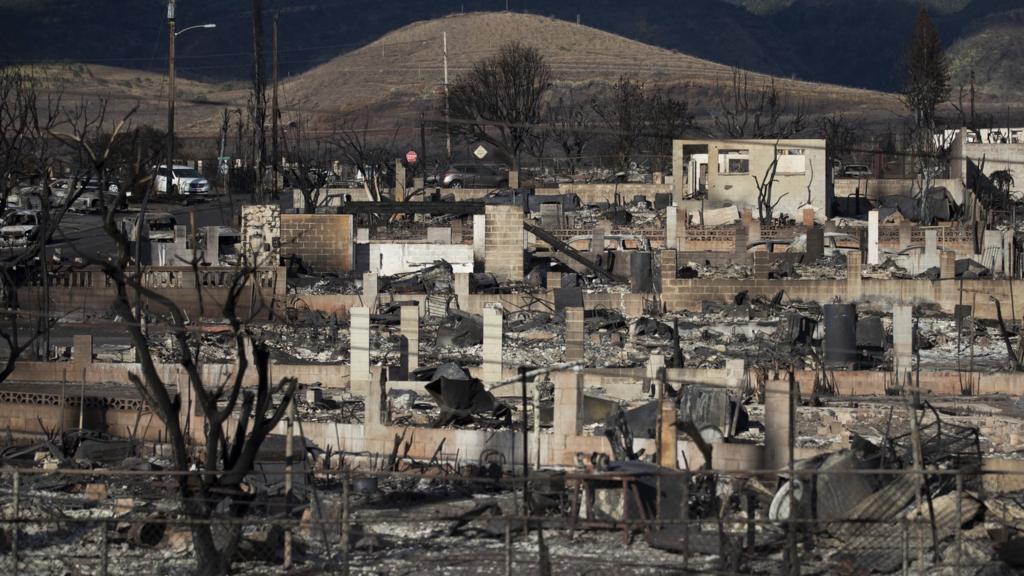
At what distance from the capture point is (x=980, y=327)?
32.6m

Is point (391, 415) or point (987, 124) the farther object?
point (987, 124)

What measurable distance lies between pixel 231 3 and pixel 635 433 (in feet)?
547

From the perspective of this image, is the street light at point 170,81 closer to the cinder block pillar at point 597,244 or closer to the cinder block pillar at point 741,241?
the cinder block pillar at point 597,244

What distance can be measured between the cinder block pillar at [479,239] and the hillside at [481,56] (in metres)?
68.1

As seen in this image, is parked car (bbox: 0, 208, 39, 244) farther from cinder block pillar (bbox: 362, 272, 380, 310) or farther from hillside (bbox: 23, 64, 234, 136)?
hillside (bbox: 23, 64, 234, 136)

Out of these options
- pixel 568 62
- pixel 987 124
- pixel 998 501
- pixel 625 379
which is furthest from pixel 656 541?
pixel 568 62

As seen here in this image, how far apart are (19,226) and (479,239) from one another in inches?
445

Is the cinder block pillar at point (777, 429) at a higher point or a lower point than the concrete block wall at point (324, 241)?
lower

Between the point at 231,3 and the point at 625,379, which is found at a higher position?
the point at 231,3

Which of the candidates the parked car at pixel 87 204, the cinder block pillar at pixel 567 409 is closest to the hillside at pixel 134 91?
the parked car at pixel 87 204

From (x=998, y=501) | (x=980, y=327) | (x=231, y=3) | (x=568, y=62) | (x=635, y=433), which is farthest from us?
(x=231, y=3)

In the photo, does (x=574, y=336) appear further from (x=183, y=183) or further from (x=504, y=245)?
(x=183, y=183)

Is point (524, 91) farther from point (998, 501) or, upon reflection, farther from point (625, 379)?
point (998, 501)

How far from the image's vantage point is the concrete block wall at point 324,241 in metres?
40.3
